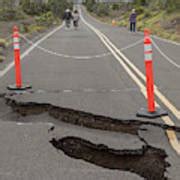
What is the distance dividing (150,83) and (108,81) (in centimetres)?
342

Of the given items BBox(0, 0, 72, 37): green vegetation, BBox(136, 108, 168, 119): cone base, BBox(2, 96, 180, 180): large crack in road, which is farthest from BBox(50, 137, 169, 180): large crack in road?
BBox(0, 0, 72, 37): green vegetation

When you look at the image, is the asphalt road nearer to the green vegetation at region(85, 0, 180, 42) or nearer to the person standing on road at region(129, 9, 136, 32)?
the green vegetation at region(85, 0, 180, 42)

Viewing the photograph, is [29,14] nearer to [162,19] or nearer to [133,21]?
[162,19]

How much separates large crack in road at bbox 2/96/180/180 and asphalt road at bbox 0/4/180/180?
0.09 meters

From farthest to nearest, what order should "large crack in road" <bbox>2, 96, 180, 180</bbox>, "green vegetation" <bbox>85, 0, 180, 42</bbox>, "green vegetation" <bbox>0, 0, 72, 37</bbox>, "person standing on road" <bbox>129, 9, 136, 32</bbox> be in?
"green vegetation" <bbox>0, 0, 72, 37</bbox> → "person standing on road" <bbox>129, 9, 136, 32</bbox> → "green vegetation" <bbox>85, 0, 180, 42</bbox> → "large crack in road" <bbox>2, 96, 180, 180</bbox>

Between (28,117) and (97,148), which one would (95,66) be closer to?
(28,117)

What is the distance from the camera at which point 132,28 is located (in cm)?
3759

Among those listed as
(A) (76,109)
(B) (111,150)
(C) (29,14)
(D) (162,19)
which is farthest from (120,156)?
(C) (29,14)

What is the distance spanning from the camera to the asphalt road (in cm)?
476

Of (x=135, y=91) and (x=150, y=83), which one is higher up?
(x=150, y=83)

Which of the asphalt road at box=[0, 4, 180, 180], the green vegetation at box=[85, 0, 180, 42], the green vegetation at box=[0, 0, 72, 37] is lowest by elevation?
the green vegetation at box=[0, 0, 72, 37]

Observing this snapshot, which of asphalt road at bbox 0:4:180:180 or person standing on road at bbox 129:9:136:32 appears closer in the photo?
asphalt road at bbox 0:4:180:180

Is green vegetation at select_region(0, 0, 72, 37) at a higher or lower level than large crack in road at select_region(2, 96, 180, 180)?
lower

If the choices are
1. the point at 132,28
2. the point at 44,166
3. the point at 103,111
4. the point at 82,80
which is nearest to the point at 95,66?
the point at 82,80
